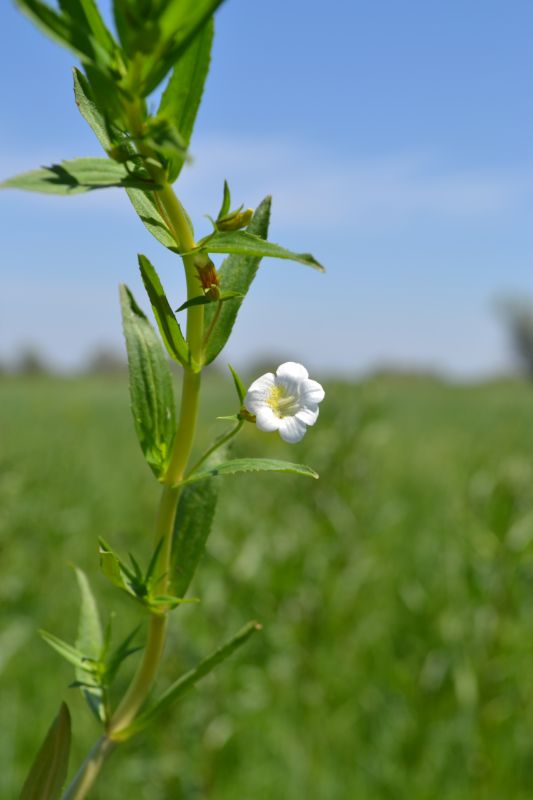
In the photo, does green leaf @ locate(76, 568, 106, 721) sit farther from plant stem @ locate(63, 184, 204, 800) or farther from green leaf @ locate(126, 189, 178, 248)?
green leaf @ locate(126, 189, 178, 248)

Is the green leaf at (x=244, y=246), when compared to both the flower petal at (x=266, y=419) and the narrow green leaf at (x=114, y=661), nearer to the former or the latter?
the flower petal at (x=266, y=419)

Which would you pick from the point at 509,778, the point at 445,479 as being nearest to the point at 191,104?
the point at 509,778

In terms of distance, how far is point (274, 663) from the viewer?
1806 millimetres

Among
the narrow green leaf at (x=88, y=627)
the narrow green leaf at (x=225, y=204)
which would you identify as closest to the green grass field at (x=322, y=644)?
the narrow green leaf at (x=88, y=627)

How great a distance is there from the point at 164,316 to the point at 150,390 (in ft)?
0.15

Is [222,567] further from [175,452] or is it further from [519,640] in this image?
[175,452]

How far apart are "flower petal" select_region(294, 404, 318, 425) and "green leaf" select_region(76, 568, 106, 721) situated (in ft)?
0.42

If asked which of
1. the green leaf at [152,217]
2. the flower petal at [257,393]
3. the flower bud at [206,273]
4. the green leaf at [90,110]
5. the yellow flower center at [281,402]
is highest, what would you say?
the green leaf at [90,110]

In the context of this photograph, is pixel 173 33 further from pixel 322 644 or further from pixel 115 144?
pixel 322 644

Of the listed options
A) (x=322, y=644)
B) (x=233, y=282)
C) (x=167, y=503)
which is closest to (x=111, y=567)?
(x=167, y=503)

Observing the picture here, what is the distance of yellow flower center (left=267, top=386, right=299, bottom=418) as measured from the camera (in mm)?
376

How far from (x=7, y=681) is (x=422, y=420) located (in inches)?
212

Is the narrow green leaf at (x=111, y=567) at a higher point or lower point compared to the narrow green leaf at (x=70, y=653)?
higher

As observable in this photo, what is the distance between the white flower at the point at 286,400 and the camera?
0.36 meters
